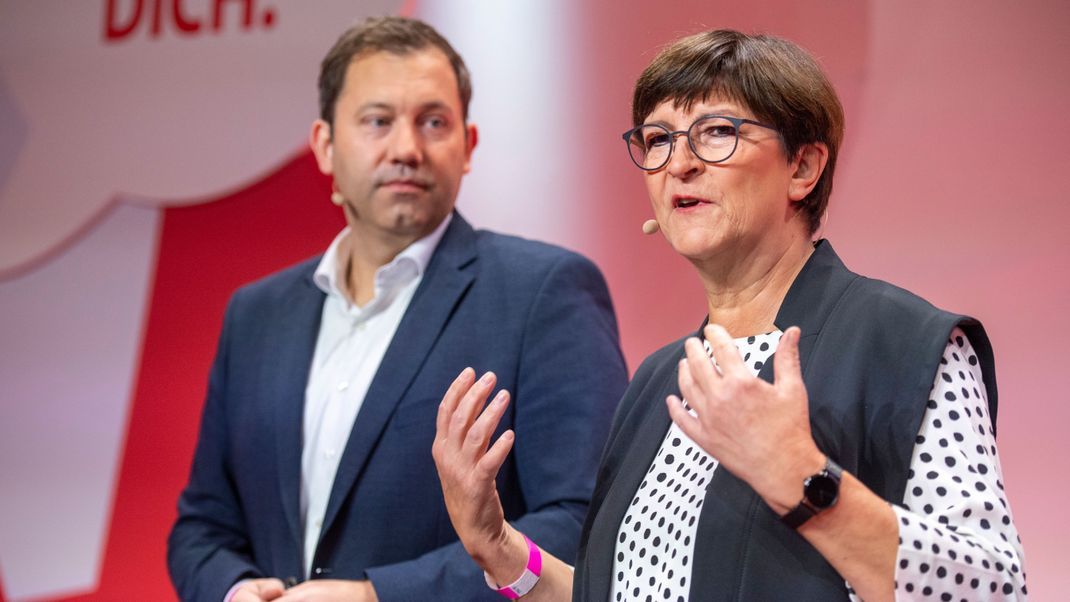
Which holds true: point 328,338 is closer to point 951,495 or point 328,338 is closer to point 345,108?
point 345,108

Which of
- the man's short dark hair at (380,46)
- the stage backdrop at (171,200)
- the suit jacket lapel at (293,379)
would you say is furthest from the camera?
the stage backdrop at (171,200)

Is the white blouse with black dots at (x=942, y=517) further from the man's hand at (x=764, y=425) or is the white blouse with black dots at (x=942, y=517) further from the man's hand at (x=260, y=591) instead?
the man's hand at (x=260, y=591)

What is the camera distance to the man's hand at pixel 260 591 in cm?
225

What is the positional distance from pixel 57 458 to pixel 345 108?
1668 millimetres

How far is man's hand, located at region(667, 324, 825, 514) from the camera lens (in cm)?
123

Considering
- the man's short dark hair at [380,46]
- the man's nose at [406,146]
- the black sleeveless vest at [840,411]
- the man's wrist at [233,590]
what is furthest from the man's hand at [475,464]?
the man's short dark hair at [380,46]

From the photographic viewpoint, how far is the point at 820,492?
4.02 ft

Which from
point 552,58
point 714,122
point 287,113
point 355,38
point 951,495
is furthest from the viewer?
point 287,113

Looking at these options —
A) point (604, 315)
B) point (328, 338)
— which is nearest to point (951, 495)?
point (604, 315)

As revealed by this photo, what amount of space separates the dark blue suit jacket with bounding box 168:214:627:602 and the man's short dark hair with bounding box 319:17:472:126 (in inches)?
14.9

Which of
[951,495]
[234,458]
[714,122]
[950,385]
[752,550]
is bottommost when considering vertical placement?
[234,458]

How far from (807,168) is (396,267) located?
116cm

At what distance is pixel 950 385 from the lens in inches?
53.8

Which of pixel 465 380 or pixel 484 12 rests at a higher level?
pixel 484 12
